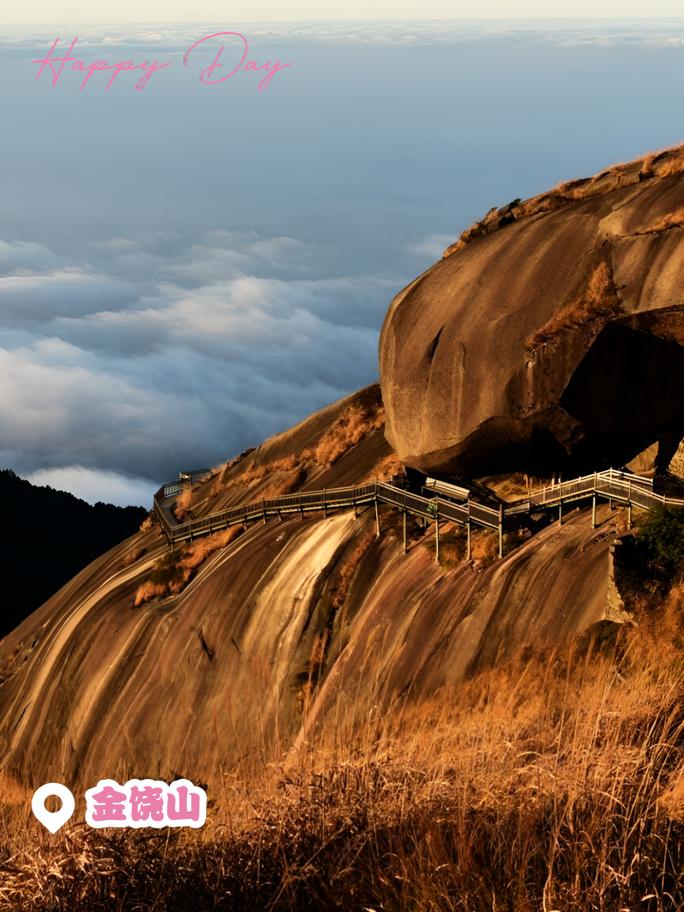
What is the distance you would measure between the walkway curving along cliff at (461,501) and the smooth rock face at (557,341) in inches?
60.0

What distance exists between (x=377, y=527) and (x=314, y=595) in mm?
2831

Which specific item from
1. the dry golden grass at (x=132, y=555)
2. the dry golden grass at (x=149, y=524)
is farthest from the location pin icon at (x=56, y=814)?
the dry golden grass at (x=149, y=524)

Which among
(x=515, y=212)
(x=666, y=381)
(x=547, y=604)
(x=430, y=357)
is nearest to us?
(x=547, y=604)

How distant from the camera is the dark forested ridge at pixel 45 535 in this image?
131 m

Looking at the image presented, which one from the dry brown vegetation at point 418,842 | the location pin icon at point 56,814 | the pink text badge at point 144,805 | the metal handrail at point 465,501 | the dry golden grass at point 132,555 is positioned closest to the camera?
the dry brown vegetation at point 418,842

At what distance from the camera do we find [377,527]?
116 ft

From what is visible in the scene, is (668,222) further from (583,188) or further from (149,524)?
(149,524)

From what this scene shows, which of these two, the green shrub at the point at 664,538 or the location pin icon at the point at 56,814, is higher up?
the green shrub at the point at 664,538

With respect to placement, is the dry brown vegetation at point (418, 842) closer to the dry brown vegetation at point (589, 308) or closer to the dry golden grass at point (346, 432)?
the dry brown vegetation at point (589, 308)

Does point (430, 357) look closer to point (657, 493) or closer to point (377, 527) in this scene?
point (377, 527)

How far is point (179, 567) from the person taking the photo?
141 feet

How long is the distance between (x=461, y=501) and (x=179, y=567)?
13.1 m

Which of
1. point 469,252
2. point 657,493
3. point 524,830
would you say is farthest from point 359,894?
point 469,252

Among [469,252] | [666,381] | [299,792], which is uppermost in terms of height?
[469,252]
